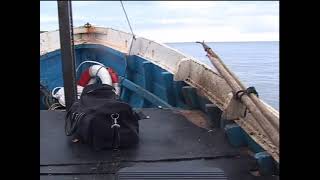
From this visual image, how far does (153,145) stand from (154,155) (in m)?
0.30

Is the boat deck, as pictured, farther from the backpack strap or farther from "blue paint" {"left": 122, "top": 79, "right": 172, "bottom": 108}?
"blue paint" {"left": 122, "top": 79, "right": 172, "bottom": 108}

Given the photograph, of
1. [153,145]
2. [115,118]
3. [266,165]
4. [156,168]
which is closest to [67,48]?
[115,118]

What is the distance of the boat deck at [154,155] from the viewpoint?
3381 mm

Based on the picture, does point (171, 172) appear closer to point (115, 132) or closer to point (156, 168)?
point (156, 168)

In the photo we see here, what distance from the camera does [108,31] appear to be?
374 inches

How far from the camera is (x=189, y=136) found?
14.1 ft

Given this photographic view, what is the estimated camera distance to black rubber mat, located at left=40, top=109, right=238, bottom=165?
12.1 feet

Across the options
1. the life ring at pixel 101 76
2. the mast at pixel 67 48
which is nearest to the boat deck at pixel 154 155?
the mast at pixel 67 48

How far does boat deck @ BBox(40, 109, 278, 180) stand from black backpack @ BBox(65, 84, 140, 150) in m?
0.08

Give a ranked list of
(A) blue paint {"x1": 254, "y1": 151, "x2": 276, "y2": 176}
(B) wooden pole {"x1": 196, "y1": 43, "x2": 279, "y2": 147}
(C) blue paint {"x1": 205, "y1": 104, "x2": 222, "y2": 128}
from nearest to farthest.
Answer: (B) wooden pole {"x1": 196, "y1": 43, "x2": 279, "y2": 147} → (A) blue paint {"x1": 254, "y1": 151, "x2": 276, "y2": 176} → (C) blue paint {"x1": 205, "y1": 104, "x2": 222, "y2": 128}

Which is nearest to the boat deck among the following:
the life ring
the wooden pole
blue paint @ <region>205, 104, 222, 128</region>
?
blue paint @ <region>205, 104, 222, 128</region>
